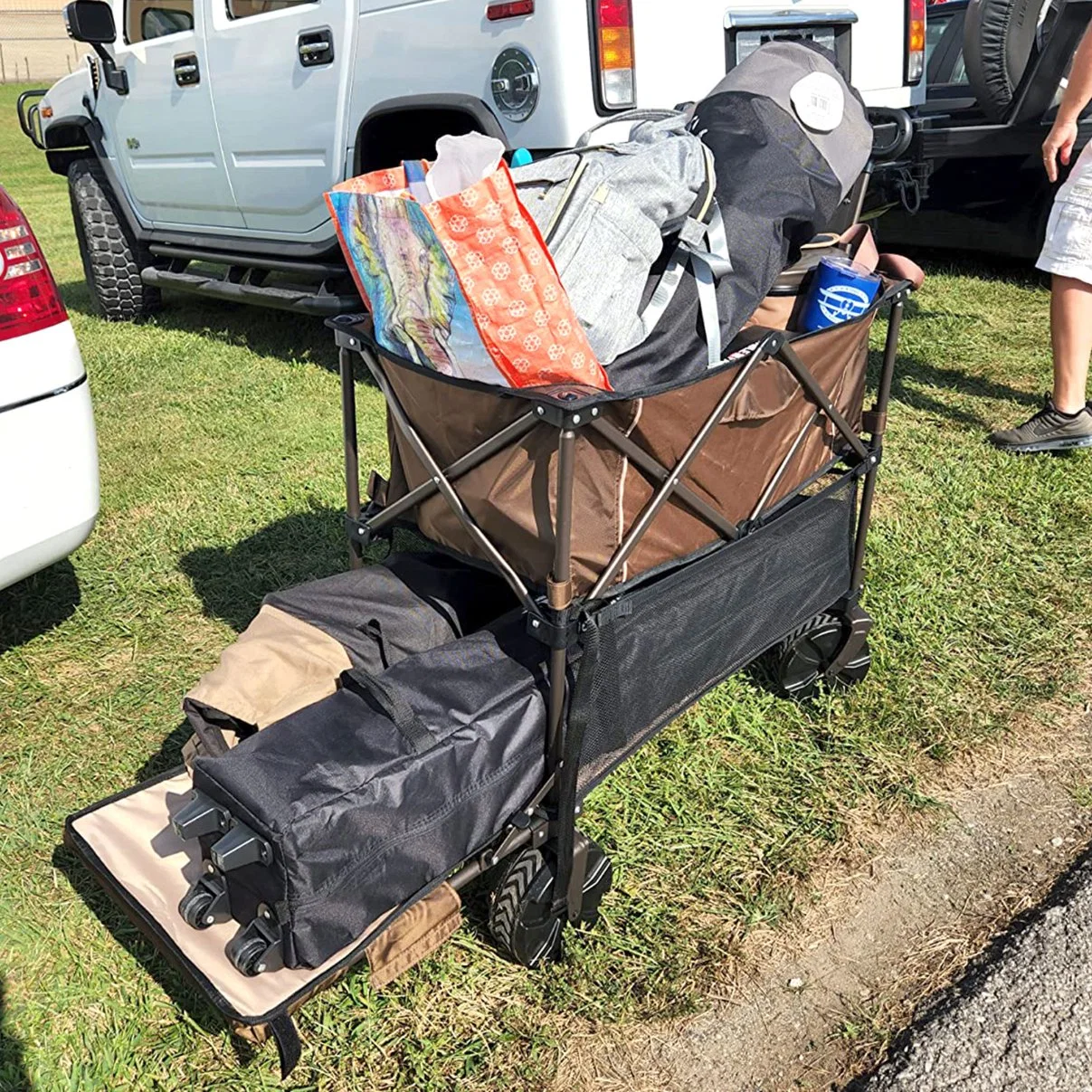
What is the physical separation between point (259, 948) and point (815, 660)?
5.38ft

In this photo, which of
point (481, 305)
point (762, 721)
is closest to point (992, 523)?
point (762, 721)

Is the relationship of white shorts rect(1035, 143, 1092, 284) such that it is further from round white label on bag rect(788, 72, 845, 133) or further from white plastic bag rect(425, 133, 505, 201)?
white plastic bag rect(425, 133, 505, 201)

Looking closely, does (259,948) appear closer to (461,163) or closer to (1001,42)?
(461,163)

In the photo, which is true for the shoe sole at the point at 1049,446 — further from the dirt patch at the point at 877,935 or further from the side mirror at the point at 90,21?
the side mirror at the point at 90,21

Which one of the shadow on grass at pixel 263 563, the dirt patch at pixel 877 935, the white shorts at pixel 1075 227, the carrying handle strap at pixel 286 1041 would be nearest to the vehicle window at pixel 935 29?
the white shorts at pixel 1075 227

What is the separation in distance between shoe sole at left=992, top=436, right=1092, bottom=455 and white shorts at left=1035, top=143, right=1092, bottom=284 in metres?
0.60

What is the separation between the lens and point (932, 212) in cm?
624

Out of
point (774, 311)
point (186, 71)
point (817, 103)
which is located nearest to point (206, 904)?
point (774, 311)

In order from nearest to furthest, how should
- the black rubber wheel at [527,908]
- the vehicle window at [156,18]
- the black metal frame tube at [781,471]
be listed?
the black rubber wheel at [527,908], the black metal frame tube at [781,471], the vehicle window at [156,18]

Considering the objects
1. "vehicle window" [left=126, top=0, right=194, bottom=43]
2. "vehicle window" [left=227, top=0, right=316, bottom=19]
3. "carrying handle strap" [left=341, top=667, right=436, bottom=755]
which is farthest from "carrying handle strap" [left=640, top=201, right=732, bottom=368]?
"vehicle window" [left=126, top=0, right=194, bottom=43]

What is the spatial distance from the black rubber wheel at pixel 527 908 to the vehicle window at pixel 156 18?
5.00 meters

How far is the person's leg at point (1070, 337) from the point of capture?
4.01m

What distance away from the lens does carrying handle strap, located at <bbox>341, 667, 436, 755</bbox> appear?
5.91 ft

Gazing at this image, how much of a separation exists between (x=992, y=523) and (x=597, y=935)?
226cm
